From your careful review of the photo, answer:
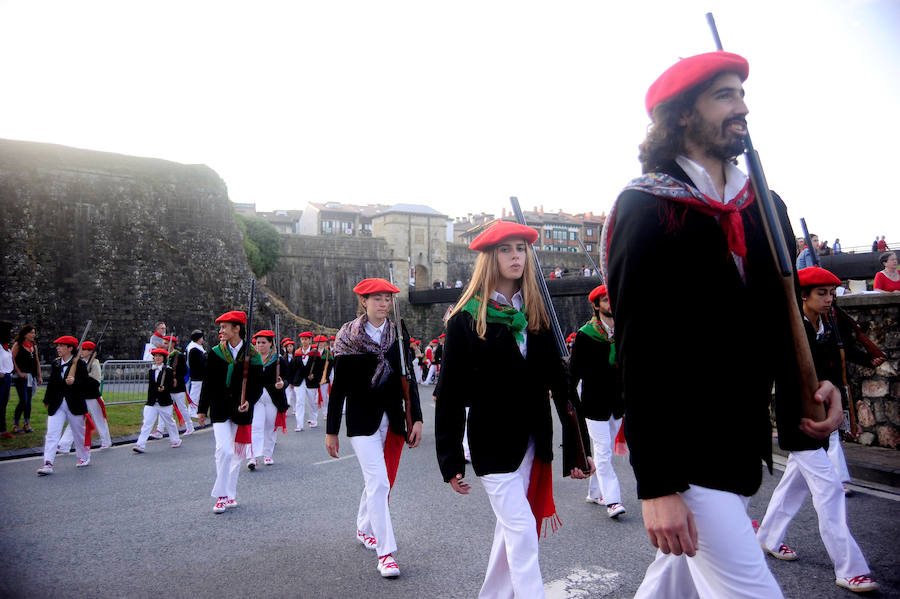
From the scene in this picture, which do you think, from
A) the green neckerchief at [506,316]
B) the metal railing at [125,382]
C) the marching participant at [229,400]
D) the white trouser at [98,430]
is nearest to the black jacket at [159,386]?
the white trouser at [98,430]

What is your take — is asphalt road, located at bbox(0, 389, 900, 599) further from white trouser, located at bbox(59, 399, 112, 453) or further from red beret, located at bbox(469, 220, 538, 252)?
red beret, located at bbox(469, 220, 538, 252)

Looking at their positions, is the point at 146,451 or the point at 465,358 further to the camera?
the point at 146,451

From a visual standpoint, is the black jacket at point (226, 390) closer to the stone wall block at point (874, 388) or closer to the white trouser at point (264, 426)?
the white trouser at point (264, 426)

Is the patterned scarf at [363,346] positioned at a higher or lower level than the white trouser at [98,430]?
higher

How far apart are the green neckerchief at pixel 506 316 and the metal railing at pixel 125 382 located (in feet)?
54.6

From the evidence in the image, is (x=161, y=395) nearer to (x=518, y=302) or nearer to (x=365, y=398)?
(x=365, y=398)

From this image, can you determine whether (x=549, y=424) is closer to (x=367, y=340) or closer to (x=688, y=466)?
(x=688, y=466)

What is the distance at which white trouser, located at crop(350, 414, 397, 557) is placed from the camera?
441cm

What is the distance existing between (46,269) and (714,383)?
32.3m

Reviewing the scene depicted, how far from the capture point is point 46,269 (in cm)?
2762

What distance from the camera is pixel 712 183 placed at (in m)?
1.78

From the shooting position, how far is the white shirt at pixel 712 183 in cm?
176

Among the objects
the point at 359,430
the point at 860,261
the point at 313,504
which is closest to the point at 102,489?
the point at 313,504

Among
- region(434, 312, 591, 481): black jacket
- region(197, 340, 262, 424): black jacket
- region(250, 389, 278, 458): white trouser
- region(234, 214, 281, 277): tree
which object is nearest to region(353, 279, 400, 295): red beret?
region(434, 312, 591, 481): black jacket
